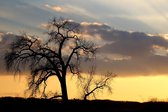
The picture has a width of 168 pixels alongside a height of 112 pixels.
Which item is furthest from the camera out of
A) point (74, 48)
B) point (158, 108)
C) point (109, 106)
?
point (74, 48)

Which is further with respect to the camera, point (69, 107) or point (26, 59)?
point (26, 59)

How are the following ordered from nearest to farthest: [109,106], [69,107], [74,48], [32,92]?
1. [69,107]
2. [109,106]
3. [32,92]
4. [74,48]

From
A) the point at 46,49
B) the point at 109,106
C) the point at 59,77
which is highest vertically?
the point at 46,49

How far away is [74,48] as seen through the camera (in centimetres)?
4759

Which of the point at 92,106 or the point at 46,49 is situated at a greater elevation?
the point at 46,49

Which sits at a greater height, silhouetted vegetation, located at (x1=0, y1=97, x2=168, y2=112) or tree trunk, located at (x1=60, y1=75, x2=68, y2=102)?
tree trunk, located at (x1=60, y1=75, x2=68, y2=102)

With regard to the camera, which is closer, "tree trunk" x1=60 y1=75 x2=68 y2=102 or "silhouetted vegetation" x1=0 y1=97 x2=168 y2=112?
"silhouetted vegetation" x1=0 y1=97 x2=168 y2=112

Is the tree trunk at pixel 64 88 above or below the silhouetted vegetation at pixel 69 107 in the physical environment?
above

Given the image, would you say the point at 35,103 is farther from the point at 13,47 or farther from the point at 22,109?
the point at 13,47

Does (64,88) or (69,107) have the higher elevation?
(64,88)

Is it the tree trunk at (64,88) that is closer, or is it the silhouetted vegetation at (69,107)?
the silhouetted vegetation at (69,107)

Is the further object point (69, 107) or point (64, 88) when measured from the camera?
point (64, 88)

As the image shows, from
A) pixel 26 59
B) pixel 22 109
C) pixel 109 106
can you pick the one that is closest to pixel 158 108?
pixel 109 106

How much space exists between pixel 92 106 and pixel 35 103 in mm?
6687
